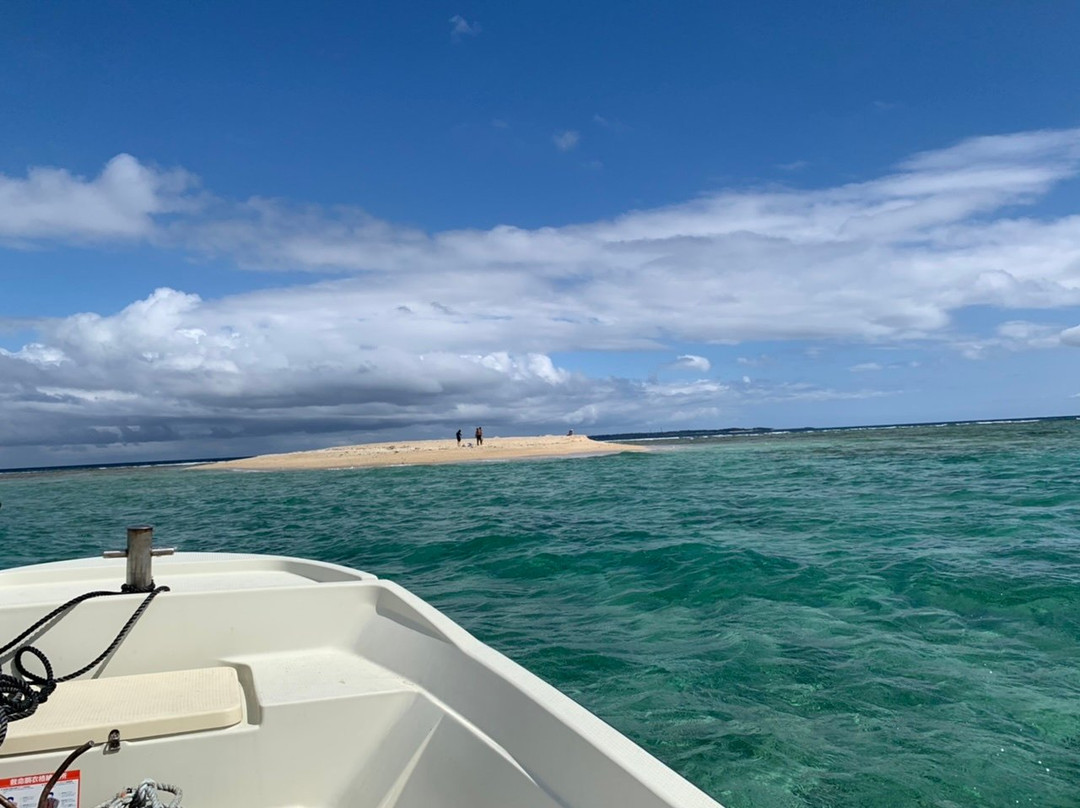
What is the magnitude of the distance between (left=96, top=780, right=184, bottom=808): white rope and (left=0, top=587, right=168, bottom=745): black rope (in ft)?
1.69

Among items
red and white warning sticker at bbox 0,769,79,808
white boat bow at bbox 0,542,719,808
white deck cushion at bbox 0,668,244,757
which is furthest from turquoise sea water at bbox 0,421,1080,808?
red and white warning sticker at bbox 0,769,79,808

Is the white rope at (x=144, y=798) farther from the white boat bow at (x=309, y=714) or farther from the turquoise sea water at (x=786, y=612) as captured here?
the turquoise sea water at (x=786, y=612)

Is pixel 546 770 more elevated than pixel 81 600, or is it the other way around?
pixel 81 600

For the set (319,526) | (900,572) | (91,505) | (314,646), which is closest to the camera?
(314,646)

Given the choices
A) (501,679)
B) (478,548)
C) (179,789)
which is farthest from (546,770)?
(478,548)

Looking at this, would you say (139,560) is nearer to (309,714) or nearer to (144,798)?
(309,714)

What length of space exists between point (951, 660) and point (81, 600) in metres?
6.20

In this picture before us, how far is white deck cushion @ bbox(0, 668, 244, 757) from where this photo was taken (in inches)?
115

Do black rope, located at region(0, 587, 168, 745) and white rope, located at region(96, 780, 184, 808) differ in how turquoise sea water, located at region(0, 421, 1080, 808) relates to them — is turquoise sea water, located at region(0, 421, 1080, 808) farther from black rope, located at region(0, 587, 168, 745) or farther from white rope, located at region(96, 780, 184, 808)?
black rope, located at region(0, 587, 168, 745)

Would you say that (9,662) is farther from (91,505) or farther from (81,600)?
(91,505)

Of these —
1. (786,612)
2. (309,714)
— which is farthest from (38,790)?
(786,612)

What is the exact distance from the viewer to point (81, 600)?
3.90 meters

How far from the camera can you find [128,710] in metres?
3.14

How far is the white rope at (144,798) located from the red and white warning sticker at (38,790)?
17 centimetres
